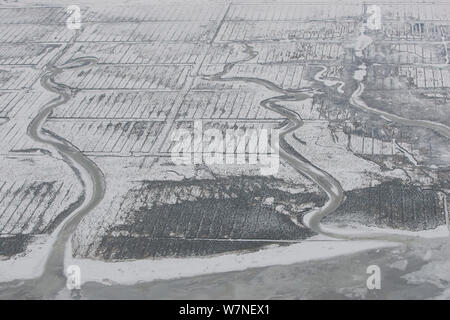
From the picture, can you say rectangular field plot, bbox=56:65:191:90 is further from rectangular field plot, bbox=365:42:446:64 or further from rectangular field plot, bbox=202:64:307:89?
rectangular field plot, bbox=365:42:446:64

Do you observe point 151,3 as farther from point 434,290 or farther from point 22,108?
point 434,290

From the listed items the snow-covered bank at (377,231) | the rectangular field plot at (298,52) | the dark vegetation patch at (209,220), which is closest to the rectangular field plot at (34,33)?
the rectangular field plot at (298,52)

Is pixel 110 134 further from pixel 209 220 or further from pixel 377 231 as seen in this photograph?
pixel 377 231

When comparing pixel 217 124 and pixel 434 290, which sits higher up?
pixel 217 124

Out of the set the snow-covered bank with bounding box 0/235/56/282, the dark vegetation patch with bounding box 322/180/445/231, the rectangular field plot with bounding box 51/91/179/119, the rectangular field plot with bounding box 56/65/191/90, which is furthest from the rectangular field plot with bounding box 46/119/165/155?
the dark vegetation patch with bounding box 322/180/445/231

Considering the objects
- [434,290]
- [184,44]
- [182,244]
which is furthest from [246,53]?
[434,290]
